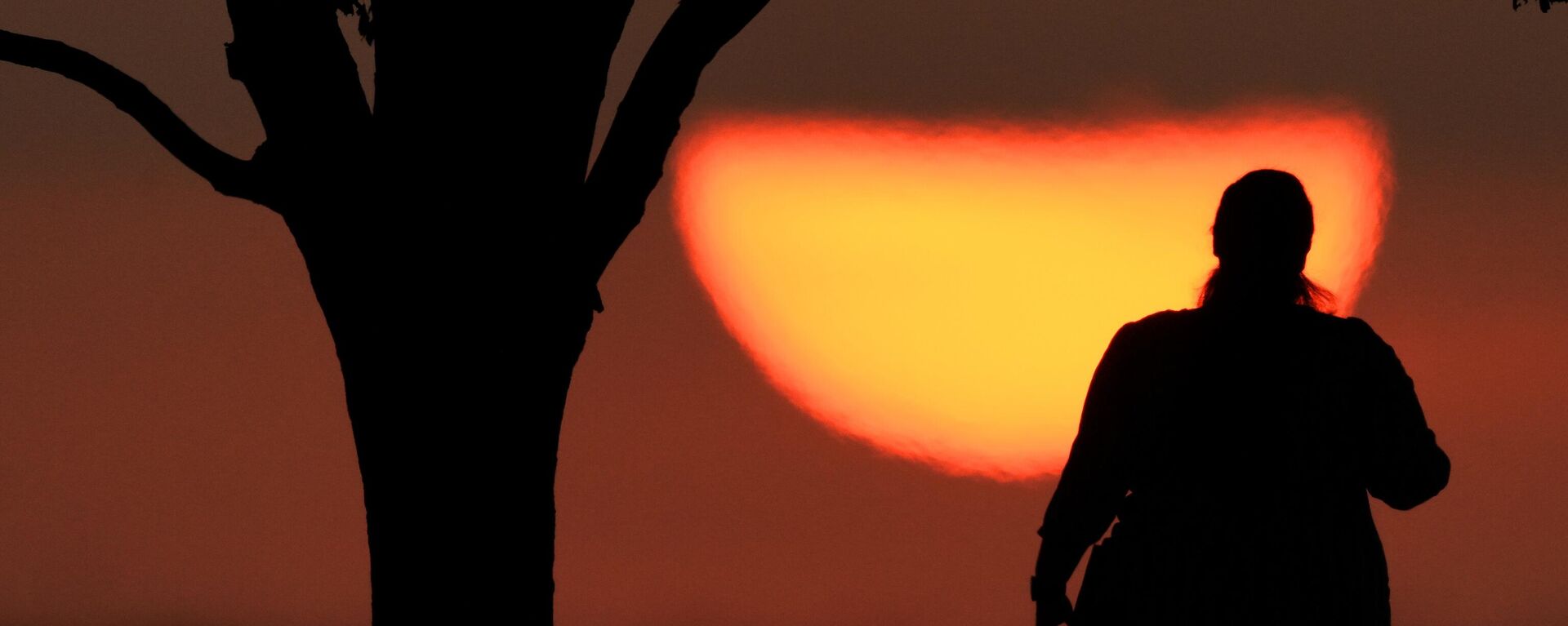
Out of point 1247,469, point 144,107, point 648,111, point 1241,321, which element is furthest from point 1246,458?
point 144,107

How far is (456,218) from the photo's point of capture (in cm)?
463

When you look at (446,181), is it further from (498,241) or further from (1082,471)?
(1082,471)

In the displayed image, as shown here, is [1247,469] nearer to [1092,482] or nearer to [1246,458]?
[1246,458]

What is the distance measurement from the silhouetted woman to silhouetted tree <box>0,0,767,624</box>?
68.3 inches

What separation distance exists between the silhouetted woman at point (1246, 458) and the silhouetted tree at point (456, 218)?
5.69 ft

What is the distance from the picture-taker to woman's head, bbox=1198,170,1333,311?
11.3 feet

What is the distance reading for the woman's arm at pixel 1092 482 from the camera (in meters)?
3.51

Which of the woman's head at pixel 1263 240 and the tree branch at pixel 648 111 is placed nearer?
the woman's head at pixel 1263 240

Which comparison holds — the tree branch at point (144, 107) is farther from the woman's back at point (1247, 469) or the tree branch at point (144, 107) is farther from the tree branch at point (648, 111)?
the woman's back at point (1247, 469)

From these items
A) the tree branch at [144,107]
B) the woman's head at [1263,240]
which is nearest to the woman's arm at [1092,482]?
the woman's head at [1263,240]

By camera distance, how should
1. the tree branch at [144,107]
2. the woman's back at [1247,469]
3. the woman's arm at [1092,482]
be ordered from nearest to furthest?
the woman's back at [1247,469] < the woman's arm at [1092,482] < the tree branch at [144,107]

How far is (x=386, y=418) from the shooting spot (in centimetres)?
463

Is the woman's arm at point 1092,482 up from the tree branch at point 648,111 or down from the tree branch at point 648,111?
down

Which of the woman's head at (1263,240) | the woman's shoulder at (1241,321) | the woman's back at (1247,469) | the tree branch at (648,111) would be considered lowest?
the woman's back at (1247,469)
